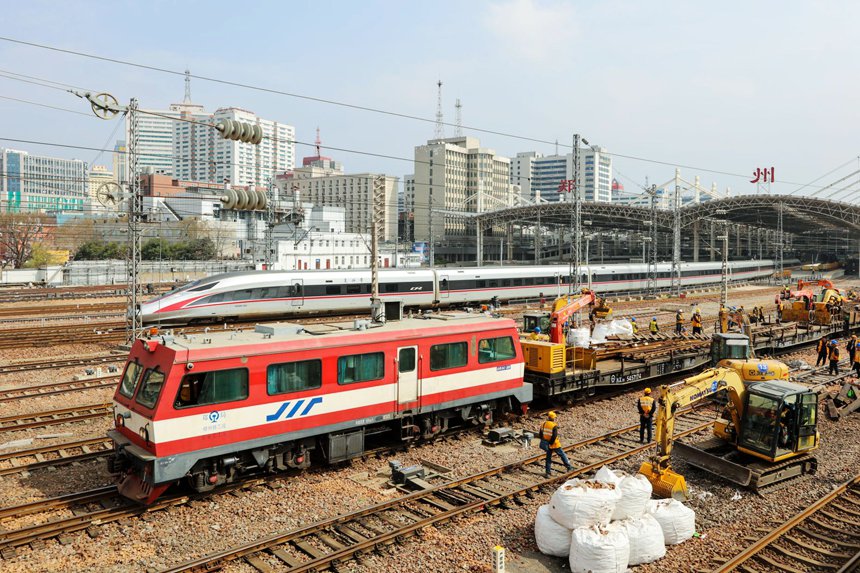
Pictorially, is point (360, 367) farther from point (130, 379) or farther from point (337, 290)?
point (337, 290)

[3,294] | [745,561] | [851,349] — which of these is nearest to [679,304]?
[851,349]

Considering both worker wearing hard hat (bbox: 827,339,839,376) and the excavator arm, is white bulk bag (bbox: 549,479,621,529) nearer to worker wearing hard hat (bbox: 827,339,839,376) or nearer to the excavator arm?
the excavator arm

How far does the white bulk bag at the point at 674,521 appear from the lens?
10031 mm

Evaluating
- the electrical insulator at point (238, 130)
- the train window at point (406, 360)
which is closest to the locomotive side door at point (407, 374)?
the train window at point (406, 360)

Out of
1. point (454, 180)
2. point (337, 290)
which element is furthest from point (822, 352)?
point (454, 180)

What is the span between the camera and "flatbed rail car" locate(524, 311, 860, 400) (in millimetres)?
17656

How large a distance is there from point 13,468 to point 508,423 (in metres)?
10.9

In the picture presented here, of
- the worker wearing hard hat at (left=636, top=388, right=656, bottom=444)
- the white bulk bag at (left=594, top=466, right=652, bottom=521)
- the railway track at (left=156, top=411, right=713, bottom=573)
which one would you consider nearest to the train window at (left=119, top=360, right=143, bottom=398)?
the railway track at (left=156, top=411, right=713, bottom=573)

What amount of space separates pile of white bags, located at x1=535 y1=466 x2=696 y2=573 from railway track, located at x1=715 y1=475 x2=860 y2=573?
3.11ft

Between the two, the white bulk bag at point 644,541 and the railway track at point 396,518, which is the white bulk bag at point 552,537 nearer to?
the white bulk bag at point 644,541

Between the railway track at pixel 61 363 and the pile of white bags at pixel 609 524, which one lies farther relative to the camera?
the railway track at pixel 61 363

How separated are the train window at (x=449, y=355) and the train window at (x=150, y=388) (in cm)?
569

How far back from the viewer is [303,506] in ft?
36.6

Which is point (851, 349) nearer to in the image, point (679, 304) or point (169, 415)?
point (169, 415)
